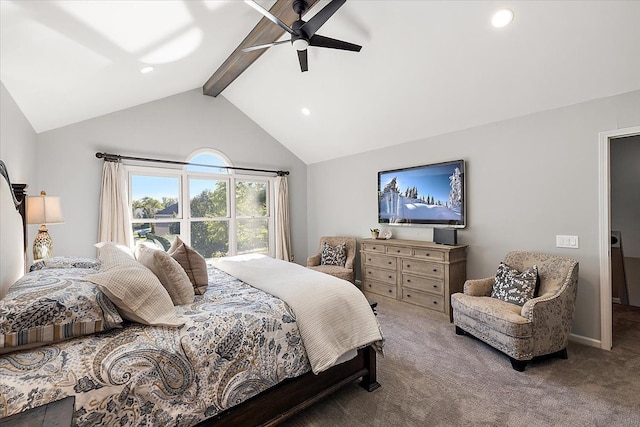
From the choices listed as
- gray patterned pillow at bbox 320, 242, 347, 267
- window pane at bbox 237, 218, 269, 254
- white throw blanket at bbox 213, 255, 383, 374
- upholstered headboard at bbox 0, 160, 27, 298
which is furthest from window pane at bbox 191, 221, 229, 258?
white throw blanket at bbox 213, 255, 383, 374

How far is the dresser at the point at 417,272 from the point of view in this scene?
3451 mm

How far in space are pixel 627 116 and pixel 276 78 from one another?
12.6ft

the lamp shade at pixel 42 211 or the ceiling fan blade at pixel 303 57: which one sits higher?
the ceiling fan blade at pixel 303 57

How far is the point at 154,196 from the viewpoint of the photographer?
4.36m

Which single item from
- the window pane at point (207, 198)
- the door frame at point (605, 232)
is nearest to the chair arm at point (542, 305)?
the door frame at point (605, 232)

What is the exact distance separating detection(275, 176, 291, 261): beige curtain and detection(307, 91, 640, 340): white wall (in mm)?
2336

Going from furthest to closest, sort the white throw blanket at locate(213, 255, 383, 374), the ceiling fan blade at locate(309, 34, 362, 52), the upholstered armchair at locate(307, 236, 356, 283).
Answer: the upholstered armchair at locate(307, 236, 356, 283) < the ceiling fan blade at locate(309, 34, 362, 52) < the white throw blanket at locate(213, 255, 383, 374)

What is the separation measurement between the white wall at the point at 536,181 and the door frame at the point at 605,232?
0.04m

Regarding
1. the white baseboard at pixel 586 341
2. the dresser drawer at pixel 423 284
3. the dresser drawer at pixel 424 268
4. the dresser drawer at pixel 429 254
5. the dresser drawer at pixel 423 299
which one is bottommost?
the white baseboard at pixel 586 341

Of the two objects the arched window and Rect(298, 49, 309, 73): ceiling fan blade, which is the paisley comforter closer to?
Rect(298, 49, 309, 73): ceiling fan blade

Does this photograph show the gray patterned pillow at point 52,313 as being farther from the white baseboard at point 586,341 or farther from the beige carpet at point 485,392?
the white baseboard at point 586,341

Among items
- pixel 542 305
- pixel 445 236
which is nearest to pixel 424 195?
pixel 445 236

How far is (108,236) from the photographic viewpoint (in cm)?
382

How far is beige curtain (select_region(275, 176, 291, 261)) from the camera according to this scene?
555cm
